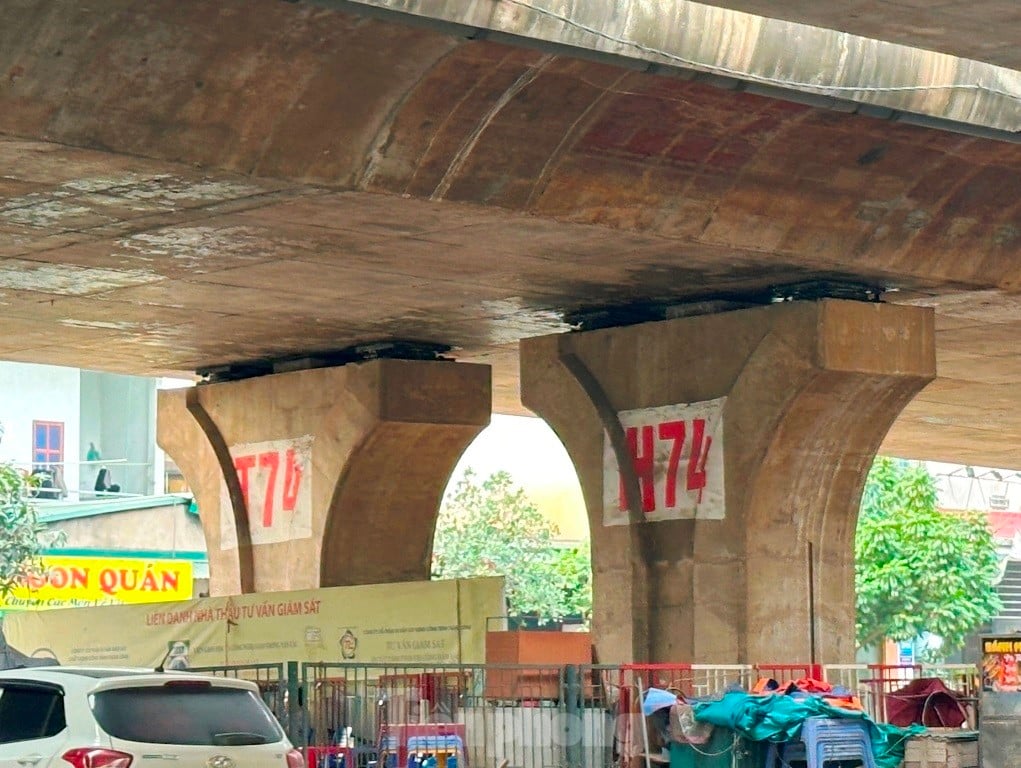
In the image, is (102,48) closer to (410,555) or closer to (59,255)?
(59,255)

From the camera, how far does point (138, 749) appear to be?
13.1 m

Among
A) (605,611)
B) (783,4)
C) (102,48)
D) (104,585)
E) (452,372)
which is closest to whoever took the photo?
(102,48)

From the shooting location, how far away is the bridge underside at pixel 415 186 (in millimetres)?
14969

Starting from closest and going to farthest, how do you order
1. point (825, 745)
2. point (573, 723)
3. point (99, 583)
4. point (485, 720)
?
1. point (825, 745)
2. point (573, 723)
3. point (485, 720)
4. point (99, 583)

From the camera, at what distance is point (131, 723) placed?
43.5 feet

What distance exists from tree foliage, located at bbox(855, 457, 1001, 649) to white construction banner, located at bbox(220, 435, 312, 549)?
30.2 m

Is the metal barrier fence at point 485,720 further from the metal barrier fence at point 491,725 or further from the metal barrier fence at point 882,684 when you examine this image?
the metal barrier fence at point 882,684

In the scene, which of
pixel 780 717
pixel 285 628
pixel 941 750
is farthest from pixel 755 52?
pixel 285 628

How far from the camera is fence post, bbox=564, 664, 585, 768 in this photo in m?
18.5

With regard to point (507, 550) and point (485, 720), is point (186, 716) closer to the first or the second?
point (485, 720)

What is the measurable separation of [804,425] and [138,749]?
11140mm

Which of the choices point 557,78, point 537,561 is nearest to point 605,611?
point 557,78

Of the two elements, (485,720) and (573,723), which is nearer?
(573,723)

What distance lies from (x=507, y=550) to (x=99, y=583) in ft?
45.3
